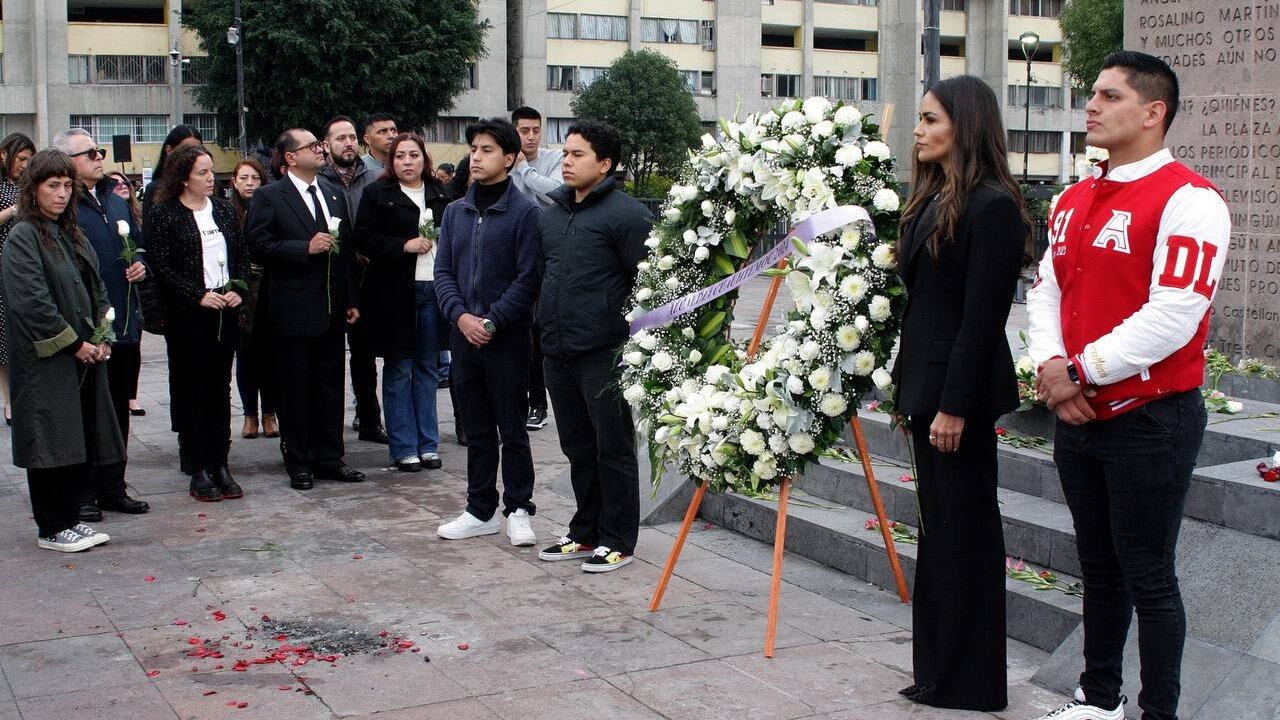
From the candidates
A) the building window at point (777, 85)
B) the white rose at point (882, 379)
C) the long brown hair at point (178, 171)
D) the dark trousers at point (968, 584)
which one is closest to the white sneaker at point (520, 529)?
the white rose at point (882, 379)

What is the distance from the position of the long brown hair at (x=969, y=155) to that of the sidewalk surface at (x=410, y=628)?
65.8 inches

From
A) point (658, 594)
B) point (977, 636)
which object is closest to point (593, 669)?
point (658, 594)

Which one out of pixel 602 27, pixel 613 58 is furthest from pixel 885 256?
pixel 602 27

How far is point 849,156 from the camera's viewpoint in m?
5.07

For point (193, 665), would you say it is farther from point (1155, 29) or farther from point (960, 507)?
point (1155, 29)

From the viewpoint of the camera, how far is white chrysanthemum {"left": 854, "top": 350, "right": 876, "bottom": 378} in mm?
4941

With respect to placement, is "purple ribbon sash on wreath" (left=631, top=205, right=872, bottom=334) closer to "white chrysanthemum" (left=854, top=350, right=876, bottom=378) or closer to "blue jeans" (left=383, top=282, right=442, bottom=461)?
"white chrysanthemum" (left=854, top=350, right=876, bottom=378)

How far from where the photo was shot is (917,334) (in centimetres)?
456

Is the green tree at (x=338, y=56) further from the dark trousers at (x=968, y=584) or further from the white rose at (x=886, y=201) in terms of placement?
the dark trousers at (x=968, y=584)

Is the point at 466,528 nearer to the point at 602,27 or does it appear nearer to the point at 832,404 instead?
the point at 832,404

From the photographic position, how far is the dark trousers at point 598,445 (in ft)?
21.1

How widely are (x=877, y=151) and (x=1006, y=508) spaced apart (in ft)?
6.27

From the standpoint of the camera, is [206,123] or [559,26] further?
[559,26]

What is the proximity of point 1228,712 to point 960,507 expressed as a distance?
1.05m
